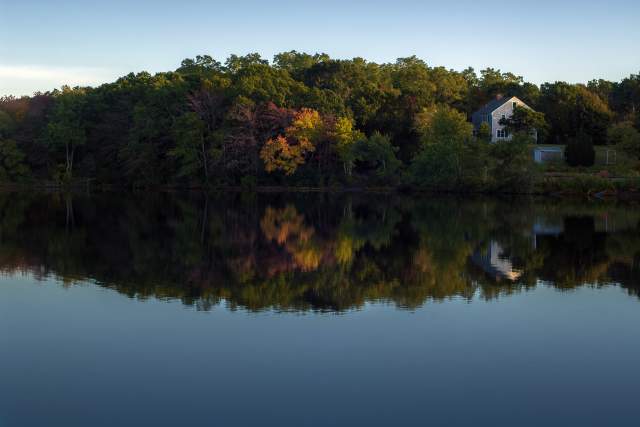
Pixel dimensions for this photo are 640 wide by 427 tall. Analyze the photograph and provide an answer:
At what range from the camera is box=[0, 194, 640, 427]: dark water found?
8992 mm

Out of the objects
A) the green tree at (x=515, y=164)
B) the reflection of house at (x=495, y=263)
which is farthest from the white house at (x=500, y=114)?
the reflection of house at (x=495, y=263)

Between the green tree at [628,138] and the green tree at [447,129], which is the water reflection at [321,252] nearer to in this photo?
the green tree at [628,138]

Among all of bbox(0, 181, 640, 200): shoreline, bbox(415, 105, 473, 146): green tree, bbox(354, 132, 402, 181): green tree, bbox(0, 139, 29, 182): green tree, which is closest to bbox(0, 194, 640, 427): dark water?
bbox(0, 181, 640, 200): shoreline

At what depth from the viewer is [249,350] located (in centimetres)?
1125

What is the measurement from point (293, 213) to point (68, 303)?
22.4m

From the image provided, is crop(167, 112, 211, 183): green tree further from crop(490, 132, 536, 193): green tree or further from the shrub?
the shrub

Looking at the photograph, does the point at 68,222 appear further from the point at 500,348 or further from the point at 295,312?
the point at 500,348

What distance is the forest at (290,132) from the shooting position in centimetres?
5494

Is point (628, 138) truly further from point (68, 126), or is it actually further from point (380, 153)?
point (68, 126)

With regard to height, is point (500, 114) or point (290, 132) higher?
point (500, 114)

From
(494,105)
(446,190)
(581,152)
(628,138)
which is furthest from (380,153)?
(628,138)

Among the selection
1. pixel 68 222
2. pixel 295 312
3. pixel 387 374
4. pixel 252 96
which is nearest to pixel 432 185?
pixel 252 96

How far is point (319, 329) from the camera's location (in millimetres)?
12586

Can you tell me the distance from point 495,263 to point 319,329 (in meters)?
9.16
